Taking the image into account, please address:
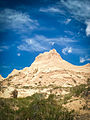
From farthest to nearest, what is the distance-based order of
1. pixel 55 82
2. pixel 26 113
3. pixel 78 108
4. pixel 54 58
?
pixel 54 58, pixel 55 82, pixel 78 108, pixel 26 113

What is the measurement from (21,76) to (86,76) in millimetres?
42801

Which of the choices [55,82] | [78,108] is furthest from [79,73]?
[78,108]

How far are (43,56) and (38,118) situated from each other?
87.5 meters

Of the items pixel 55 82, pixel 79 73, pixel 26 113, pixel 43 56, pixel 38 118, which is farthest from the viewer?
pixel 43 56

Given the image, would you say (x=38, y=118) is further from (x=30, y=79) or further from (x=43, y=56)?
(x=43, y=56)

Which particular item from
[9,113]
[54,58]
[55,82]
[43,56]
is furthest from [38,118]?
[43,56]

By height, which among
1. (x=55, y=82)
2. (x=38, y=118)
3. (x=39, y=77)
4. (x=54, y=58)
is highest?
(x=54, y=58)

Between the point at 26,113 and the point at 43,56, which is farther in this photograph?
the point at 43,56

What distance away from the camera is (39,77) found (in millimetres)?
71812

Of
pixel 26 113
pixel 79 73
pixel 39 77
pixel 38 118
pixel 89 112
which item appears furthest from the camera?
pixel 79 73

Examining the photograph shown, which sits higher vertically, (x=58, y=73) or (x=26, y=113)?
(x=58, y=73)

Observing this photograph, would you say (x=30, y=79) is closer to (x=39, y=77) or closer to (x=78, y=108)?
(x=39, y=77)

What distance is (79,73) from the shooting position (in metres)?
77.9

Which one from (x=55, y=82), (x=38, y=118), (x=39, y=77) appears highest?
(x=39, y=77)
